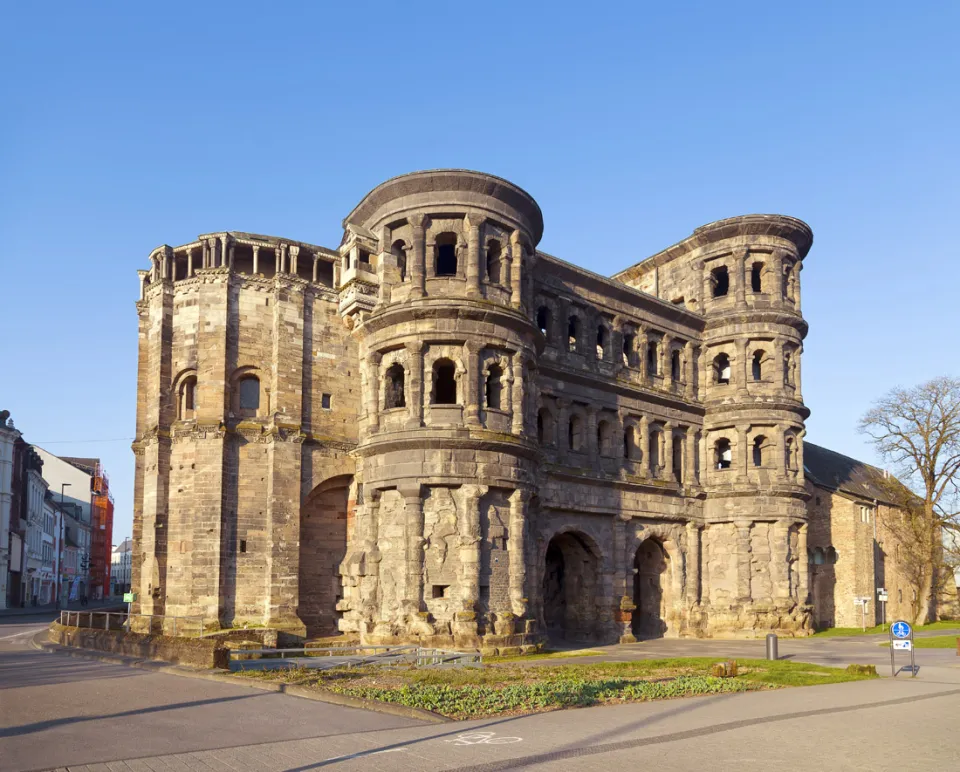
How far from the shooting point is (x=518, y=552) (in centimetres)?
2841

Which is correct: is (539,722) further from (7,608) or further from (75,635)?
(7,608)

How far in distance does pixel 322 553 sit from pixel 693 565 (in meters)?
16.3

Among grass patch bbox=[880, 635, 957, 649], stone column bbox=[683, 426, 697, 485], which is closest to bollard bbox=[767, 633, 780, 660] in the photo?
grass patch bbox=[880, 635, 957, 649]

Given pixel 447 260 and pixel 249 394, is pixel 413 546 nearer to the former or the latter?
pixel 249 394

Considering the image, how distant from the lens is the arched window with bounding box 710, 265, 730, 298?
138 feet

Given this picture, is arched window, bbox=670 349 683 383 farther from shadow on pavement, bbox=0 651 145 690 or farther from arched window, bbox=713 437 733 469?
shadow on pavement, bbox=0 651 145 690

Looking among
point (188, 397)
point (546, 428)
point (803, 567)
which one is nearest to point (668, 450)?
A: point (546, 428)

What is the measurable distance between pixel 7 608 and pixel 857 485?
6144cm

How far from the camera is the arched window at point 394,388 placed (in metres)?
30.1

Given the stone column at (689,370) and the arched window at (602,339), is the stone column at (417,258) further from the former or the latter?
the stone column at (689,370)

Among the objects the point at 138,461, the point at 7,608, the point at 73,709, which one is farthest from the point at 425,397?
the point at 7,608

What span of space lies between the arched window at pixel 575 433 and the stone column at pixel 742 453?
8770 millimetres

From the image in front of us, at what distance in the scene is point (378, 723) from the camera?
13.6 meters

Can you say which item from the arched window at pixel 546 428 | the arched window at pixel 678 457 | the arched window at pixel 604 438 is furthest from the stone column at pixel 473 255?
the arched window at pixel 678 457
